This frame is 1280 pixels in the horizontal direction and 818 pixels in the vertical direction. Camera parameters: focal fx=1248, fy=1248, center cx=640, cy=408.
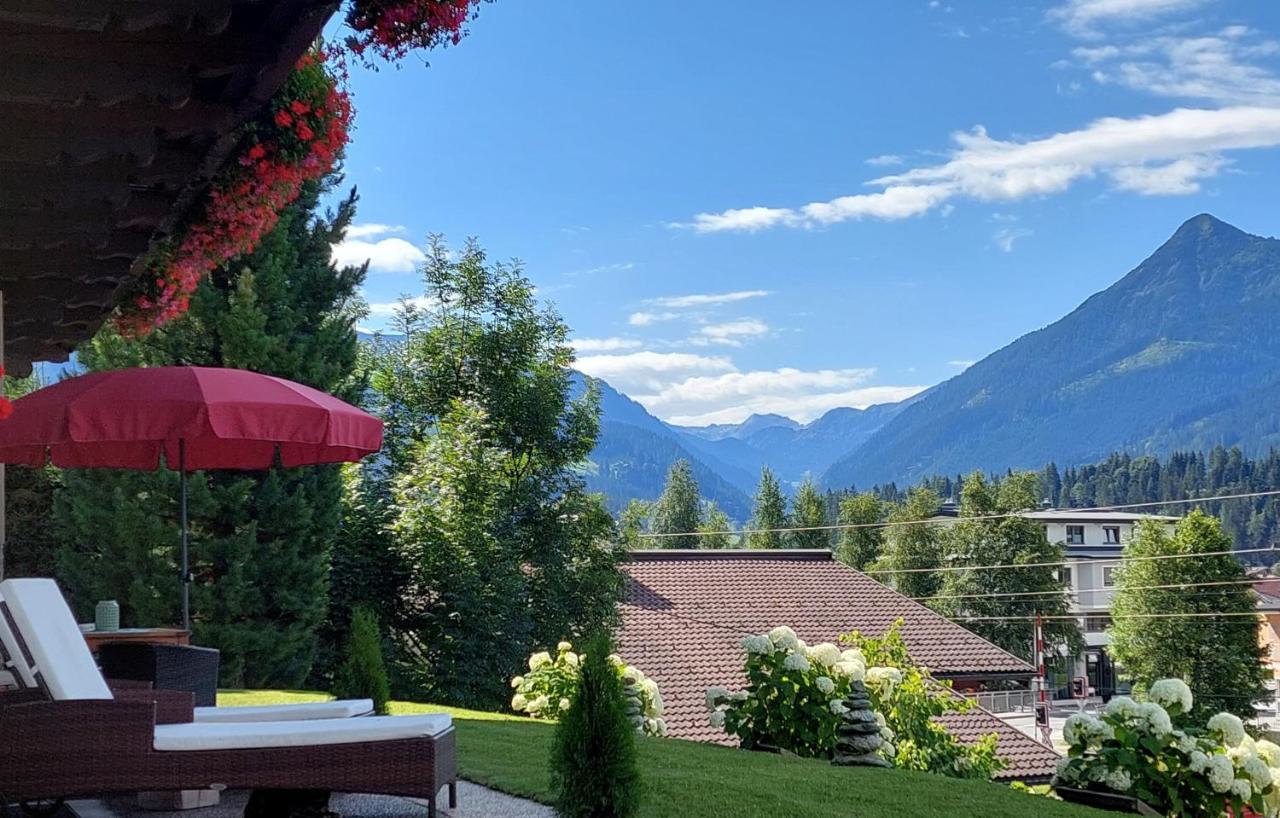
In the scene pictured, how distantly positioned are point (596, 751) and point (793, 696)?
152 inches

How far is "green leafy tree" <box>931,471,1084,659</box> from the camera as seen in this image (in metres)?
50.6

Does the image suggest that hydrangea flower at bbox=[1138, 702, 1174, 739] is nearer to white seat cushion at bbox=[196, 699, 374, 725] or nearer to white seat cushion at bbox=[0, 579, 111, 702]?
white seat cushion at bbox=[196, 699, 374, 725]

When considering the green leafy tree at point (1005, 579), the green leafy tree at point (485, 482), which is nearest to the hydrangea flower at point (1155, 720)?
the green leafy tree at point (485, 482)

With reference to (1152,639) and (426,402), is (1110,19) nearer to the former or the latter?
(1152,639)

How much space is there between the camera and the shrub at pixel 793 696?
A: 8.35 m

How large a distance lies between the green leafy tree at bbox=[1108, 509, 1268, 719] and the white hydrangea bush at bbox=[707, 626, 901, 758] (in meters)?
33.0

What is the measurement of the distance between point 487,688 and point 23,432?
9.12 metres

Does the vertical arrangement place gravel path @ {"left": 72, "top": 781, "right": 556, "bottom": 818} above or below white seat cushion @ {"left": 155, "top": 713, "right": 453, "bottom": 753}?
below

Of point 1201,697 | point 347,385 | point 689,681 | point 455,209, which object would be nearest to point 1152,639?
point 1201,697

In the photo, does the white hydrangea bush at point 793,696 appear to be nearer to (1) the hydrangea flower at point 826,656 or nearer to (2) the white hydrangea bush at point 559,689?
(1) the hydrangea flower at point 826,656

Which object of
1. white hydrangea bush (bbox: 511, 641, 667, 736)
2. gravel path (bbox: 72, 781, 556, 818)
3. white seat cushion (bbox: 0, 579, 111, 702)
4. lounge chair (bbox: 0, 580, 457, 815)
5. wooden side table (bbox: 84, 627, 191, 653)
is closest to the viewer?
lounge chair (bbox: 0, 580, 457, 815)

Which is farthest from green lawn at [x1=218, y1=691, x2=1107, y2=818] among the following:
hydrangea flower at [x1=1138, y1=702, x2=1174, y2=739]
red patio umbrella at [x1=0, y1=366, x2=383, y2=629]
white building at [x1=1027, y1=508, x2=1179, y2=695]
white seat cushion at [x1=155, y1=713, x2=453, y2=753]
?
white building at [x1=1027, y1=508, x2=1179, y2=695]

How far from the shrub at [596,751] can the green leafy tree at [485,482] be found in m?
10.1

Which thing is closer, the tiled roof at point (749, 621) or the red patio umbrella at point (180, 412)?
the red patio umbrella at point (180, 412)
